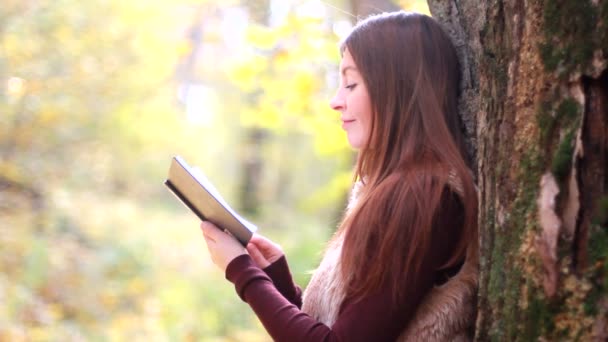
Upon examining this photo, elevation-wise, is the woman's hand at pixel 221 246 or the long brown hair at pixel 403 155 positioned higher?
the long brown hair at pixel 403 155

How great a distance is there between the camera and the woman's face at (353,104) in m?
2.03

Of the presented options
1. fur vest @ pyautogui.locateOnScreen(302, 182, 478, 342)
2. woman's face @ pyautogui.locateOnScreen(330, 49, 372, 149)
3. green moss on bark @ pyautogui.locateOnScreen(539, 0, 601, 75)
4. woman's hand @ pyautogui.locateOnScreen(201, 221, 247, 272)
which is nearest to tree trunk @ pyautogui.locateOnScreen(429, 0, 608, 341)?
green moss on bark @ pyautogui.locateOnScreen(539, 0, 601, 75)

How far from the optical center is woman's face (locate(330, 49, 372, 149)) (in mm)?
2031

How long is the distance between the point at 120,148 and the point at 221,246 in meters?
8.74

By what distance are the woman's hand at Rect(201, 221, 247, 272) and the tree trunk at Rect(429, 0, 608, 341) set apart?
2.13 feet

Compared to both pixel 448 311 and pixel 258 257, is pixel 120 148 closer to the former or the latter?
pixel 258 257

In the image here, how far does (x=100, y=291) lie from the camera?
30.2 ft

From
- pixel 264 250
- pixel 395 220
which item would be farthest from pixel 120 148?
pixel 395 220

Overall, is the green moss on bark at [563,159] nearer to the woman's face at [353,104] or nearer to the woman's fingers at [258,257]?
the woman's face at [353,104]

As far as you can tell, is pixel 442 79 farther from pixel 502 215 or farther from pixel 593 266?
pixel 593 266

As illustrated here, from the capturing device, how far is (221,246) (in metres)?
2.06

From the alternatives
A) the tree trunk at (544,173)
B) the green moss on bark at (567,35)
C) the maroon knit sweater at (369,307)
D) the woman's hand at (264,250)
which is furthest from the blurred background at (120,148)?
the green moss on bark at (567,35)

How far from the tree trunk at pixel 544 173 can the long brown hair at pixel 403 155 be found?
0.46 ft

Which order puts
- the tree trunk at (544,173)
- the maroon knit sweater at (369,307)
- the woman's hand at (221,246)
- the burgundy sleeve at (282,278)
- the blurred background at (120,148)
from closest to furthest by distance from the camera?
the tree trunk at (544,173) < the maroon knit sweater at (369,307) < the woman's hand at (221,246) < the burgundy sleeve at (282,278) < the blurred background at (120,148)
